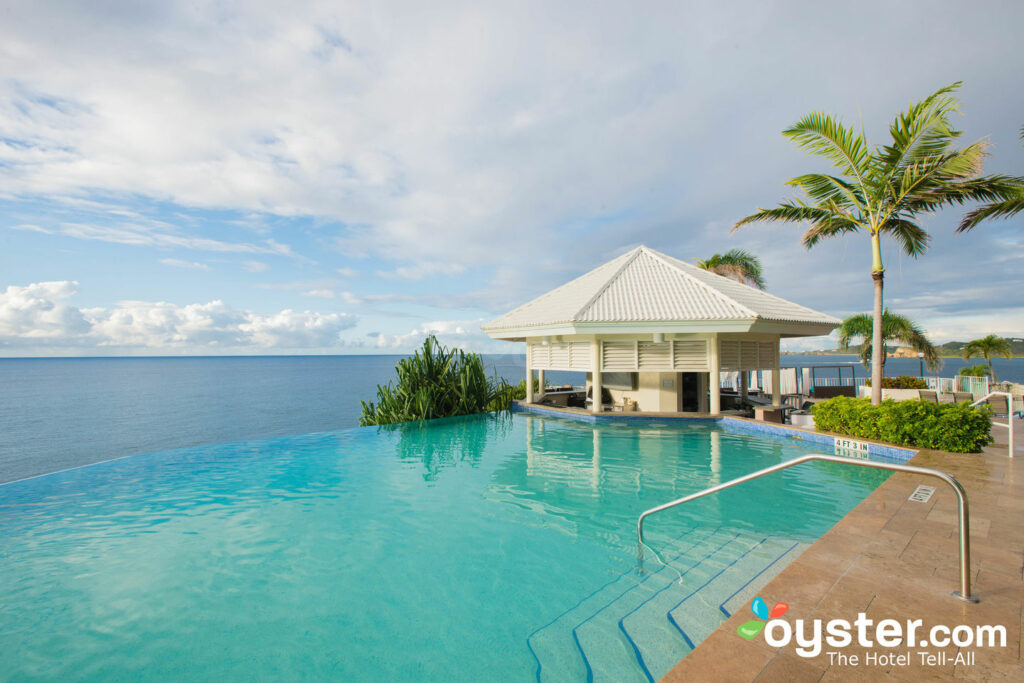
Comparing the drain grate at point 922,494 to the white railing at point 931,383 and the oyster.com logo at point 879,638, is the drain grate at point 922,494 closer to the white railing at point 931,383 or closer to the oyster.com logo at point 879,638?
the oyster.com logo at point 879,638

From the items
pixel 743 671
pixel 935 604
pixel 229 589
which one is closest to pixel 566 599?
pixel 743 671

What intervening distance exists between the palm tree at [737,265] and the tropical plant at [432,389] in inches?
625

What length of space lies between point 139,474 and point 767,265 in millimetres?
28588

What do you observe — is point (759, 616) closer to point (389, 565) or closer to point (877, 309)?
point (389, 565)

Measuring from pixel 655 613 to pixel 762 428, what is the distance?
9520 millimetres

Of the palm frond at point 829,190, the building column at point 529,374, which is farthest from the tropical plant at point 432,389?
the palm frond at point 829,190

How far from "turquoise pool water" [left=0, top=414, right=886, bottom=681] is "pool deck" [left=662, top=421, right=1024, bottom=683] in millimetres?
640

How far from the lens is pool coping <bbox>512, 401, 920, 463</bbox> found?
830 centimetres

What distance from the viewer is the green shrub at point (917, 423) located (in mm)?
7465

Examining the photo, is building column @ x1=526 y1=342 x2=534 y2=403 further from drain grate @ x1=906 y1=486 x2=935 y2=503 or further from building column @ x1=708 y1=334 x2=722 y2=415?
drain grate @ x1=906 y1=486 x2=935 y2=503

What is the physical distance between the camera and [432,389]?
1491 cm

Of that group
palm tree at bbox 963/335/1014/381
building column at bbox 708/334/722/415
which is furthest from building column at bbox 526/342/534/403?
palm tree at bbox 963/335/1014/381

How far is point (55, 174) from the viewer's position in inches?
427

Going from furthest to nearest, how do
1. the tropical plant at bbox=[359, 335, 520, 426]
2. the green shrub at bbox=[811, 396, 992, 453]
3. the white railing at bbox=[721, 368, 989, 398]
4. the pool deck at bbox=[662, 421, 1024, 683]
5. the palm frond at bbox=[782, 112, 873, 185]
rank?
the white railing at bbox=[721, 368, 989, 398], the tropical plant at bbox=[359, 335, 520, 426], the palm frond at bbox=[782, 112, 873, 185], the green shrub at bbox=[811, 396, 992, 453], the pool deck at bbox=[662, 421, 1024, 683]
